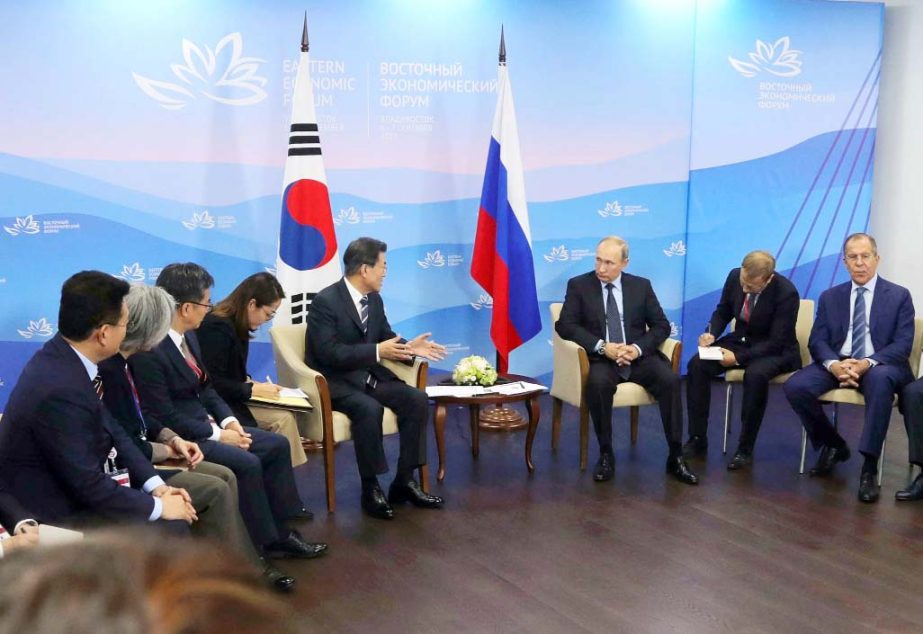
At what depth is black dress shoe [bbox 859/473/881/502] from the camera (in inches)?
199

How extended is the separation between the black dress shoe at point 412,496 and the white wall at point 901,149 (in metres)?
4.31

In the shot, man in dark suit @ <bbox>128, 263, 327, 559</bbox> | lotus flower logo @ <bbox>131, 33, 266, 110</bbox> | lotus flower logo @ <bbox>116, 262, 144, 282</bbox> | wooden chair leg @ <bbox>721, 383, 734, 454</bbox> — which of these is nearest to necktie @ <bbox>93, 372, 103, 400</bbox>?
man in dark suit @ <bbox>128, 263, 327, 559</bbox>

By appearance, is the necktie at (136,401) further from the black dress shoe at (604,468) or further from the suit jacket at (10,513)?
the black dress shoe at (604,468)

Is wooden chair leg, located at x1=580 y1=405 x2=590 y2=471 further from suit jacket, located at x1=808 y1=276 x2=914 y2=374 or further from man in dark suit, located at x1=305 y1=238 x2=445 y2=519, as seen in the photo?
suit jacket, located at x1=808 y1=276 x2=914 y2=374

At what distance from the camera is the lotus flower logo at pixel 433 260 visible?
22.2 feet

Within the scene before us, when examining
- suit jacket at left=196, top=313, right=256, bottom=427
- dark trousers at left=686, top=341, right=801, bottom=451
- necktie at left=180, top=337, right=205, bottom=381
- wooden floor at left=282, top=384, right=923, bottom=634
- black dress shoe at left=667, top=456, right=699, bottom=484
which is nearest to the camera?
wooden floor at left=282, top=384, right=923, bottom=634

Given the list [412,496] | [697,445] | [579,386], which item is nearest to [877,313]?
[697,445]

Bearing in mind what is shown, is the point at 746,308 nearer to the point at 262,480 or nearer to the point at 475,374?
the point at 475,374

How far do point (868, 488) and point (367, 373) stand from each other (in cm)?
257

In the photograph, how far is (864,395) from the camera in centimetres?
532

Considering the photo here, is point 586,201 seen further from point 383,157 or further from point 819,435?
point 819,435

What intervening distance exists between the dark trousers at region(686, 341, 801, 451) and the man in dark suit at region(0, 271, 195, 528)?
3.41 meters

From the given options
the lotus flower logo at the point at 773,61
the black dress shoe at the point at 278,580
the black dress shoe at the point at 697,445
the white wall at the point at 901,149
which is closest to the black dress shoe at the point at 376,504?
the black dress shoe at the point at 278,580

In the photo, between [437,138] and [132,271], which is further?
[437,138]
